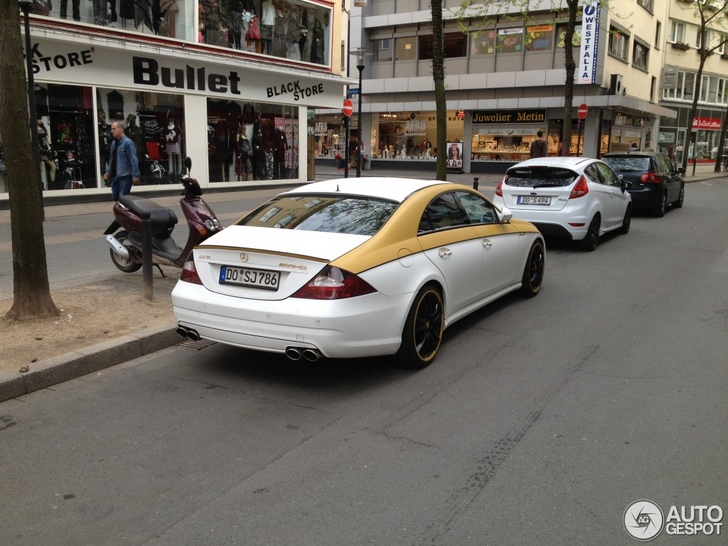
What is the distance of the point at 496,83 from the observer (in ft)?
114

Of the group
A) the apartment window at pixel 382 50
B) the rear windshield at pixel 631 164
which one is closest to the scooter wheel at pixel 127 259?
the rear windshield at pixel 631 164

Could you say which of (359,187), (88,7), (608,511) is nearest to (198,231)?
(359,187)

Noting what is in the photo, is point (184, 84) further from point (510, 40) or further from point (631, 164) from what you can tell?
point (510, 40)

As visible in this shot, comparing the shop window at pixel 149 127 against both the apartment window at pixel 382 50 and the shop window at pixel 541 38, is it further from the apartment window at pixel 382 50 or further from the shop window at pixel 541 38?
the apartment window at pixel 382 50

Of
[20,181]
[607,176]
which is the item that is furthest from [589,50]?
[20,181]

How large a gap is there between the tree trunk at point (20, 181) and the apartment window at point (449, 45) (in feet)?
108

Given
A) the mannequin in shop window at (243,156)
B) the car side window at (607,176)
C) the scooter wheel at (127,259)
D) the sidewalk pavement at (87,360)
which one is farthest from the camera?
the mannequin in shop window at (243,156)

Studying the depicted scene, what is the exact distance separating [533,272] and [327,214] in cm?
354

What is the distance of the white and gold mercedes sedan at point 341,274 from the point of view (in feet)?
15.5

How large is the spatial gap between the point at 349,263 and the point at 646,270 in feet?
22.3

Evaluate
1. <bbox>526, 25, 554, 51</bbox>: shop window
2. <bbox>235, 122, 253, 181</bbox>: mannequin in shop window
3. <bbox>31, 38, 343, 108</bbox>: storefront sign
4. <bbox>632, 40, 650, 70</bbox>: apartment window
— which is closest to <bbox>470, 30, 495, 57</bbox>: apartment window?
<bbox>526, 25, 554, 51</bbox>: shop window

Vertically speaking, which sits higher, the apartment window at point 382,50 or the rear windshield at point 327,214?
the apartment window at point 382,50

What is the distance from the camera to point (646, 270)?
32.7 ft

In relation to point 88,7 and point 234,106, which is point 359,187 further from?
point 234,106
